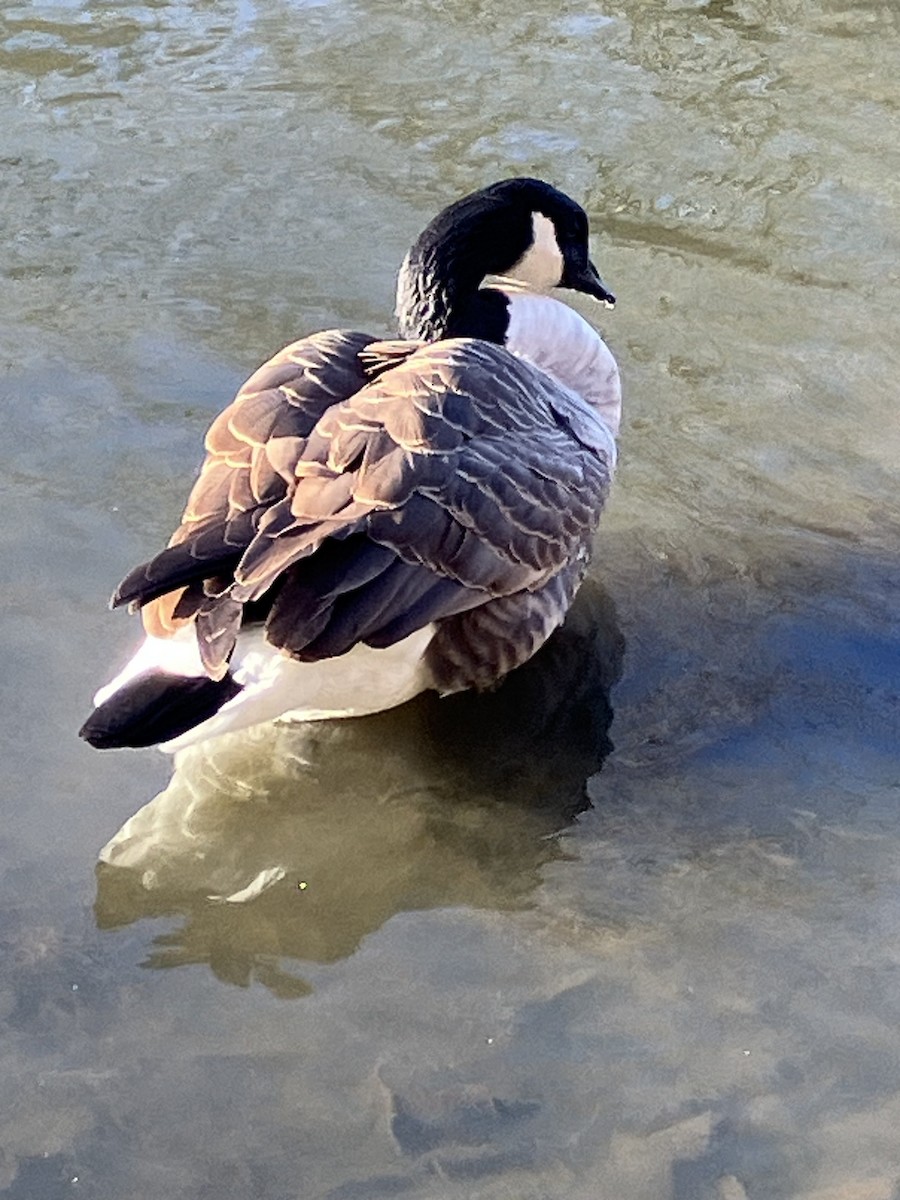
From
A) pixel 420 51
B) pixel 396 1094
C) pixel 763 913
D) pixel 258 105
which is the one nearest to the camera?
pixel 396 1094

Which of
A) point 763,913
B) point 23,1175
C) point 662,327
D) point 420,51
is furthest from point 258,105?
point 23,1175

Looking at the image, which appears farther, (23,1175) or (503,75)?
(503,75)

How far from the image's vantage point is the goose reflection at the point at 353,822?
297 cm

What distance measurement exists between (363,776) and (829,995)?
1.10 metres

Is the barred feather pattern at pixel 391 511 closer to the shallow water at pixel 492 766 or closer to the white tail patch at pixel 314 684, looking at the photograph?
the white tail patch at pixel 314 684

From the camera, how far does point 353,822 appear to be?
Answer: 10.7 feet

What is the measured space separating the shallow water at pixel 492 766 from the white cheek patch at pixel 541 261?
50cm

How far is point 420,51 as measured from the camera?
7004mm

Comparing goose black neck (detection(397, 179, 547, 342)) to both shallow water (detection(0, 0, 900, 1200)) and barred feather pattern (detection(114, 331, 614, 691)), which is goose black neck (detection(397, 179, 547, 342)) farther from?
shallow water (detection(0, 0, 900, 1200))

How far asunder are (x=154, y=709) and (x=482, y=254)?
5.97 feet

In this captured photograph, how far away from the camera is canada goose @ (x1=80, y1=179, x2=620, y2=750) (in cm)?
293

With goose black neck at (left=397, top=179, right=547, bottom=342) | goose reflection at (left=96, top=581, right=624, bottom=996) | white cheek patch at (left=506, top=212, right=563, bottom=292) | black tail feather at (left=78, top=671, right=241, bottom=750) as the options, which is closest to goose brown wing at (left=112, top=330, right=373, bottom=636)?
black tail feather at (left=78, top=671, right=241, bottom=750)

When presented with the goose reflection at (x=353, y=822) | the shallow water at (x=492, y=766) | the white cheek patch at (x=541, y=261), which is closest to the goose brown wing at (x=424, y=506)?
the goose reflection at (x=353, y=822)

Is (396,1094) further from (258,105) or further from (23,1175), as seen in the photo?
(258,105)
